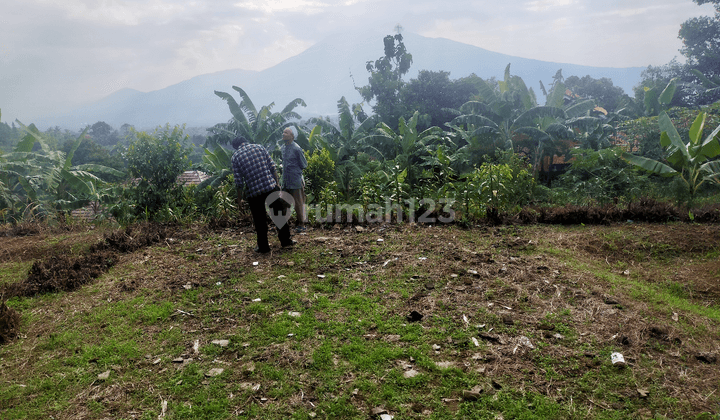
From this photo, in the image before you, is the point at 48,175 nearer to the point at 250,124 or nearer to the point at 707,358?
the point at 250,124

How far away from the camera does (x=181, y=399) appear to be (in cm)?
288

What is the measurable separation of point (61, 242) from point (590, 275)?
8.10 metres

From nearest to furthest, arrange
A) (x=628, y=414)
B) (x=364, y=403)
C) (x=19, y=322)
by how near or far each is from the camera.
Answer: (x=628, y=414) → (x=364, y=403) → (x=19, y=322)

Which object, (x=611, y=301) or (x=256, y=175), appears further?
(x=256, y=175)

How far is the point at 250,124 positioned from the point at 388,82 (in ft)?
50.6

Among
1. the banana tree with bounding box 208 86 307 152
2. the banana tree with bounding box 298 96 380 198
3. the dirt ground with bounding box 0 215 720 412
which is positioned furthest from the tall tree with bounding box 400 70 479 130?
the dirt ground with bounding box 0 215 720 412

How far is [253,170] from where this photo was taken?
5.59m

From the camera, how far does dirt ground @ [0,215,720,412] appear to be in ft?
10.7

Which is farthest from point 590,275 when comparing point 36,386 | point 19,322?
point 19,322

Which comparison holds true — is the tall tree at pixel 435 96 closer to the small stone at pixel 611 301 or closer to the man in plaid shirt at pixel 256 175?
the man in plaid shirt at pixel 256 175

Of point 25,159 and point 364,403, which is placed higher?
point 25,159

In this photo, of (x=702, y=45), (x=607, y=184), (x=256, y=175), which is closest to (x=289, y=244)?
(x=256, y=175)

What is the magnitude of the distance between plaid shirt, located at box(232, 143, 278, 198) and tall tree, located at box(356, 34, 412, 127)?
20612 mm

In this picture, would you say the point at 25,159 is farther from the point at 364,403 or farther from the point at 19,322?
the point at 364,403
